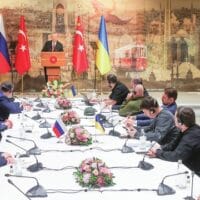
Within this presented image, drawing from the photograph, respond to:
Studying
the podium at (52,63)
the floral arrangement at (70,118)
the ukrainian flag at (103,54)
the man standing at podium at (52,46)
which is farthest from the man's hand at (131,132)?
the man standing at podium at (52,46)

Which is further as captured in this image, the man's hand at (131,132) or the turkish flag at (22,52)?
the turkish flag at (22,52)

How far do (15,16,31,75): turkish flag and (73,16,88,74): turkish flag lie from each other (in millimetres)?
1294

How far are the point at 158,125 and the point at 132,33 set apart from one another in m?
9.81

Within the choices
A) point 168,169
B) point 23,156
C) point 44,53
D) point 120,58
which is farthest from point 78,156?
point 120,58

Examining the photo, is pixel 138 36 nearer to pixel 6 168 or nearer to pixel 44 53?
pixel 44 53

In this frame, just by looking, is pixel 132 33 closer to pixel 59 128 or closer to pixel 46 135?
pixel 46 135

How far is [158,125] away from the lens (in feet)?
17.6

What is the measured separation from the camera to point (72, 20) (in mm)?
14719

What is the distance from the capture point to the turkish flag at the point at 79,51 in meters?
13.2

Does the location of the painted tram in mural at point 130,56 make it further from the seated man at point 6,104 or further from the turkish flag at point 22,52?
the seated man at point 6,104

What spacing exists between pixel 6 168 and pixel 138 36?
1150 cm

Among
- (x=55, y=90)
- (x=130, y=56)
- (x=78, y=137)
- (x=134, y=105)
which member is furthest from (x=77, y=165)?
(x=130, y=56)

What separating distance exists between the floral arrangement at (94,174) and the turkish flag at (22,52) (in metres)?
10.2

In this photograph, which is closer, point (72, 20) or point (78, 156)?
point (78, 156)
